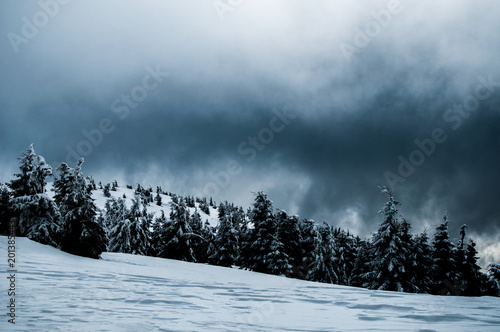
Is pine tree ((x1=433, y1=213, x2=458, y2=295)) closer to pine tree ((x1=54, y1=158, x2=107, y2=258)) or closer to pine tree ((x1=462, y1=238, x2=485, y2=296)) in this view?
pine tree ((x1=462, y1=238, x2=485, y2=296))

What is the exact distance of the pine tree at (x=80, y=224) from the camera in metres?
19.2

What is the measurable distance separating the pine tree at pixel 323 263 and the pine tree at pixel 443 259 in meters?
10.9

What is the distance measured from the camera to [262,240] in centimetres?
3034

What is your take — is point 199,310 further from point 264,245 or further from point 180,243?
point 180,243

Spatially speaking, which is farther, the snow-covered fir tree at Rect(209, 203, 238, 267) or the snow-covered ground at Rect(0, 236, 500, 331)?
the snow-covered fir tree at Rect(209, 203, 238, 267)

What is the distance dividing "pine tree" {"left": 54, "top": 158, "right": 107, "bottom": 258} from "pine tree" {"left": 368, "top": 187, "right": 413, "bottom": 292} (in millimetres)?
21834

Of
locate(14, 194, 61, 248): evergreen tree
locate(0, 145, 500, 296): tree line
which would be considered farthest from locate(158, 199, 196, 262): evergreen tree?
locate(14, 194, 61, 248): evergreen tree

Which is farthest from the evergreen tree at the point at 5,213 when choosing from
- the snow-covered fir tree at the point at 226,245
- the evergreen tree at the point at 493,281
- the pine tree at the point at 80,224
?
the evergreen tree at the point at 493,281

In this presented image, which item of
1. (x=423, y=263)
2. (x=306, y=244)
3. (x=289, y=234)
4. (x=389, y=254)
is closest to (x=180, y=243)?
(x=289, y=234)

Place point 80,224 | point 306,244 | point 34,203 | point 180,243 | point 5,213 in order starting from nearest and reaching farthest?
point 80,224, point 34,203, point 5,213, point 180,243, point 306,244

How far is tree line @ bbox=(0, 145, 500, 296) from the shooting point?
20.2 m

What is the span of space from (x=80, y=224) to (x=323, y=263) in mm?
26982

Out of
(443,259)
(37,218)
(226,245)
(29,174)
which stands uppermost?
(29,174)

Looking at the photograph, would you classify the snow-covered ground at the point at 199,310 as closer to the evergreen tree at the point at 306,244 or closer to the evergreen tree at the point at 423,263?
the evergreen tree at the point at 423,263
